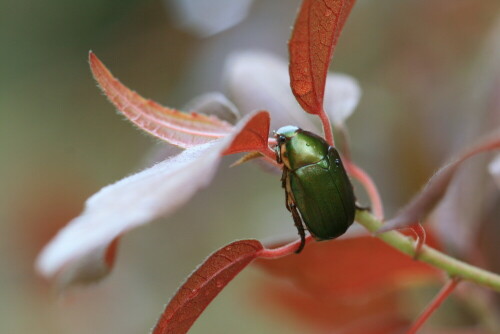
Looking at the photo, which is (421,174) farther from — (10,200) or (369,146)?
(10,200)

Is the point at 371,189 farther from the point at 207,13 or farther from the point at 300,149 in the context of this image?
the point at 207,13

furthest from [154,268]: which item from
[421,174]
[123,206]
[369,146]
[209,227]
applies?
[123,206]

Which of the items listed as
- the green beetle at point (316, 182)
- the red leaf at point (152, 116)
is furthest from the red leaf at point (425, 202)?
the red leaf at point (152, 116)

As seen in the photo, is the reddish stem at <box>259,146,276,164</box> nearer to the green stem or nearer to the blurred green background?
the green stem

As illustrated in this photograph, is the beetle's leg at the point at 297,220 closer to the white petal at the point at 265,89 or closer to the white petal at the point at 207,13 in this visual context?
the white petal at the point at 265,89

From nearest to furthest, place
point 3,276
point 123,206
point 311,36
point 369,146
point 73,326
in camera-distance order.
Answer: point 123,206 → point 311,36 → point 369,146 → point 73,326 → point 3,276

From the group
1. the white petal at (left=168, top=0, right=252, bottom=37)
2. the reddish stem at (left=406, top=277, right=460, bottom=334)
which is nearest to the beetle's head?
the reddish stem at (left=406, top=277, right=460, bottom=334)
